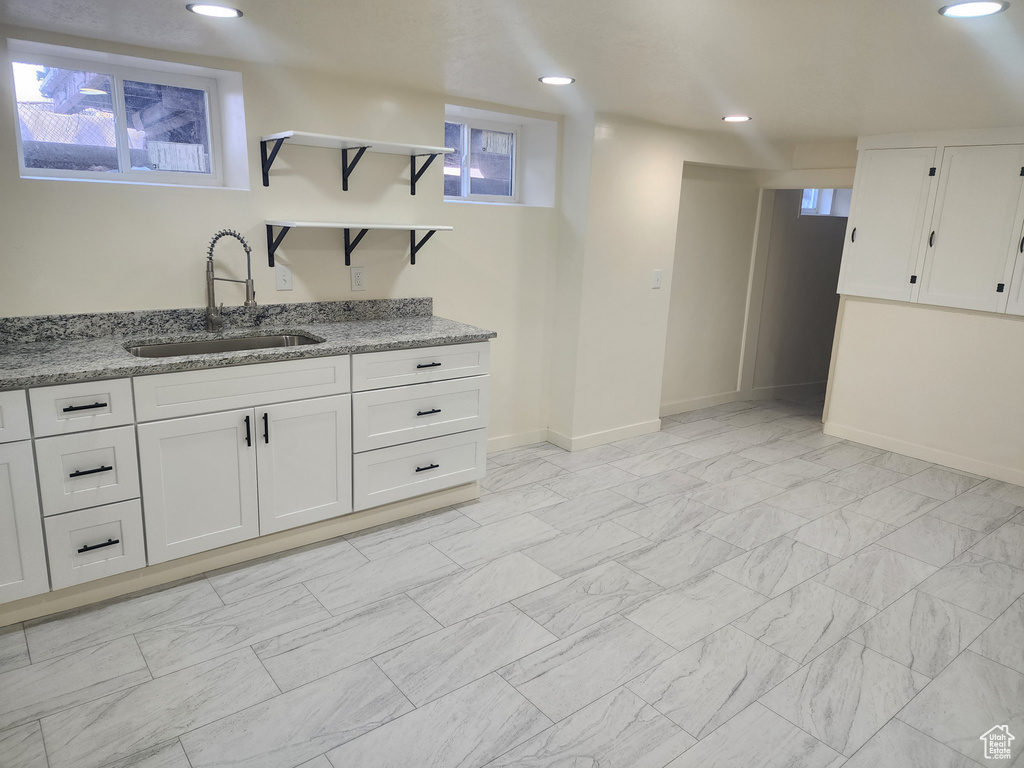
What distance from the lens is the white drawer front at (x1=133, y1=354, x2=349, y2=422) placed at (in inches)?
95.1

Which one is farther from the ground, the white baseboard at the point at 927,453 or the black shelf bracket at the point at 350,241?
the black shelf bracket at the point at 350,241

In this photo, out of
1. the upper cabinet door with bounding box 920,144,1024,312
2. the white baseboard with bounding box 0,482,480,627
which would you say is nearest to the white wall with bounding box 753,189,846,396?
the upper cabinet door with bounding box 920,144,1024,312

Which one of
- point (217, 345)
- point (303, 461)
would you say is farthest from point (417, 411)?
point (217, 345)

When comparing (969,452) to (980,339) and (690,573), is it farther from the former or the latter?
(690,573)

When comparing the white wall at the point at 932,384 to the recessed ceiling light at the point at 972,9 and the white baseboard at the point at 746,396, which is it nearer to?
the white baseboard at the point at 746,396

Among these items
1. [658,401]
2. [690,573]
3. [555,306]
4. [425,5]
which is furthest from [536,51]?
[658,401]

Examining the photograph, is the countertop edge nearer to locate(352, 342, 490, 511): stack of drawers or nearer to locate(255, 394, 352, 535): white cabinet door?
locate(352, 342, 490, 511): stack of drawers

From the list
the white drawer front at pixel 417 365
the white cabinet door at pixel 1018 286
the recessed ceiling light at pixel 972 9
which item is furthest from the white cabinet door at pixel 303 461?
the white cabinet door at pixel 1018 286

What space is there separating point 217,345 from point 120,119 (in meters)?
1.00

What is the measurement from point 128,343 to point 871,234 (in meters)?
4.30

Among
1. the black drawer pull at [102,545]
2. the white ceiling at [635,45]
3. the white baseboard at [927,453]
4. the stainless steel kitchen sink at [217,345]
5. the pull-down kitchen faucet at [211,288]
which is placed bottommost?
the white baseboard at [927,453]

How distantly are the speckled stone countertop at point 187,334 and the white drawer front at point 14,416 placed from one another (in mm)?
36

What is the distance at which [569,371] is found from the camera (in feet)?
14.0

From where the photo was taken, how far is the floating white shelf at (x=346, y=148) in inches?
115
